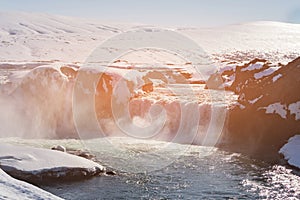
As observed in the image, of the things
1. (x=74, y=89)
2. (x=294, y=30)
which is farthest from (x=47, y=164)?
(x=294, y=30)

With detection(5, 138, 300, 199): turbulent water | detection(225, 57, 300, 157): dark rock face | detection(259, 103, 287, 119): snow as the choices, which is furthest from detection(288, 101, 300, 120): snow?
detection(5, 138, 300, 199): turbulent water

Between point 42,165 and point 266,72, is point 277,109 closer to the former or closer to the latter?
point 266,72

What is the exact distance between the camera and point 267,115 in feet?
106

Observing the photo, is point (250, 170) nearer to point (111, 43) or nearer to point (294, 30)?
point (111, 43)

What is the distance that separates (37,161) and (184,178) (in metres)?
7.41

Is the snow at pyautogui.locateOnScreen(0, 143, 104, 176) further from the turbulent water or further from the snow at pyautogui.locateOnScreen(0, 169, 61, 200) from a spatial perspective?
the snow at pyautogui.locateOnScreen(0, 169, 61, 200)

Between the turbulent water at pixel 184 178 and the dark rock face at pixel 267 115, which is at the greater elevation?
the dark rock face at pixel 267 115

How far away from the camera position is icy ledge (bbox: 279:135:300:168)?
25875 millimetres

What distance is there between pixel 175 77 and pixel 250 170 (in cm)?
4152

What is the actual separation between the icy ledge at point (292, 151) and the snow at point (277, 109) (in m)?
2.36

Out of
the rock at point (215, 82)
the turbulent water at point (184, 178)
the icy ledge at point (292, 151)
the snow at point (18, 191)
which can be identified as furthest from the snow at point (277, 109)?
the rock at point (215, 82)

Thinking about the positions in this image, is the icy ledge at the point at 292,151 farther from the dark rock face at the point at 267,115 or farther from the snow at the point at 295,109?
the snow at the point at 295,109

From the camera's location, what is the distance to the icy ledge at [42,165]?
68.2 feet

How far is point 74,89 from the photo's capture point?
120 feet
